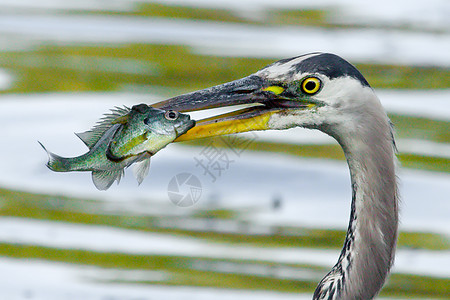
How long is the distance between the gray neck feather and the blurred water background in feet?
5.67

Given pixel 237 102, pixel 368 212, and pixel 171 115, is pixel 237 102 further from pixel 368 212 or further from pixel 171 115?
pixel 368 212

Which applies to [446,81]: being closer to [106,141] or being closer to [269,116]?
[269,116]

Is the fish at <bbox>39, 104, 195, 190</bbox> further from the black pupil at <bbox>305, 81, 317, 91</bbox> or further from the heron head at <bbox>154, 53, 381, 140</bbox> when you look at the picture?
the black pupil at <bbox>305, 81, 317, 91</bbox>

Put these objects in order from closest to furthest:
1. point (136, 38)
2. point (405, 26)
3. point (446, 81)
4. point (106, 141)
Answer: point (106, 141), point (446, 81), point (136, 38), point (405, 26)

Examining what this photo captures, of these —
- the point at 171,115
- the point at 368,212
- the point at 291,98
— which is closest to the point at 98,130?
the point at 171,115

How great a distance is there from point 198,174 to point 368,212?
296cm

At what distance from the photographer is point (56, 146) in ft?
22.0

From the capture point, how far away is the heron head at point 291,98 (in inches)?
139

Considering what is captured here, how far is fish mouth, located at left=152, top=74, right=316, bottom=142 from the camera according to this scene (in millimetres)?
3613

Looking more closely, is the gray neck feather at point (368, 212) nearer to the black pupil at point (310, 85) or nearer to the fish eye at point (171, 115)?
the black pupil at point (310, 85)

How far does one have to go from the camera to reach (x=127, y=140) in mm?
3225

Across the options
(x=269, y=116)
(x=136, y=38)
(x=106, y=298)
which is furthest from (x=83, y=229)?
(x=136, y=38)

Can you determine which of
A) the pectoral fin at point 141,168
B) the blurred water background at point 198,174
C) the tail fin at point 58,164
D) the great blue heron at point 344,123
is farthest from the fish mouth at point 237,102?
the blurred water background at point 198,174

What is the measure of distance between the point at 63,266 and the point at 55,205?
0.63m
